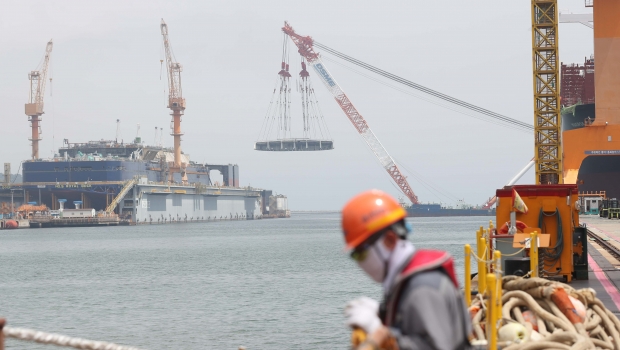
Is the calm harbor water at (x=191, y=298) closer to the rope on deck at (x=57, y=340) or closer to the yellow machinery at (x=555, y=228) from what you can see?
the yellow machinery at (x=555, y=228)

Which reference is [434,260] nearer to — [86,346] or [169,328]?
[86,346]

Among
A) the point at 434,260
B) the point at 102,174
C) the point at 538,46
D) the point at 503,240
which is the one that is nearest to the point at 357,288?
the point at 503,240

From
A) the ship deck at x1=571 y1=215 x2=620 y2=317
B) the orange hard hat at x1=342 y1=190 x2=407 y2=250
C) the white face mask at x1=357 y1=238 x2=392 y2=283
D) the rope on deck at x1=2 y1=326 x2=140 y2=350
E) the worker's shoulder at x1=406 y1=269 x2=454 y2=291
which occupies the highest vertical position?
the orange hard hat at x1=342 y1=190 x2=407 y2=250

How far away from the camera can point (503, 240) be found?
66.1ft

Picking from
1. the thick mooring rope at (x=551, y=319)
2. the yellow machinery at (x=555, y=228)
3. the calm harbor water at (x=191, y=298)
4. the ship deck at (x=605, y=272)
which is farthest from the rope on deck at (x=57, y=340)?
the calm harbor water at (x=191, y=298)

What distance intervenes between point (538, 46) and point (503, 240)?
34.8 meters

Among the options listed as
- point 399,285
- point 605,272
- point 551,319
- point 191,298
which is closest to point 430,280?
point 399,285

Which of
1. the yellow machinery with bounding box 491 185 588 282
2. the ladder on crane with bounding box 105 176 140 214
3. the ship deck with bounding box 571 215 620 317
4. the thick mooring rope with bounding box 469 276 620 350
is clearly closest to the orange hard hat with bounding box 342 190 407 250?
the thick mooring rope with bounding box 469 276 620 350

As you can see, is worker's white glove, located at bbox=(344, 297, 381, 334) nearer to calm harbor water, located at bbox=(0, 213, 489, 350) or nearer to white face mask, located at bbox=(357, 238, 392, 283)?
white face mask, located at bbox=(357, 238, 392, 283)

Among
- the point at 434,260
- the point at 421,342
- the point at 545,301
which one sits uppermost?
the point at 434,260

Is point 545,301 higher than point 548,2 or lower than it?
lower

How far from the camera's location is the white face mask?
12.6 ft

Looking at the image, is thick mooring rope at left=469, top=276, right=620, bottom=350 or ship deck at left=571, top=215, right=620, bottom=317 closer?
thick mooring rope at left=469, top=276, right=620, bottom=350

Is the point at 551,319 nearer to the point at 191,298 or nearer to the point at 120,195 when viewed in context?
the point at 191,298
